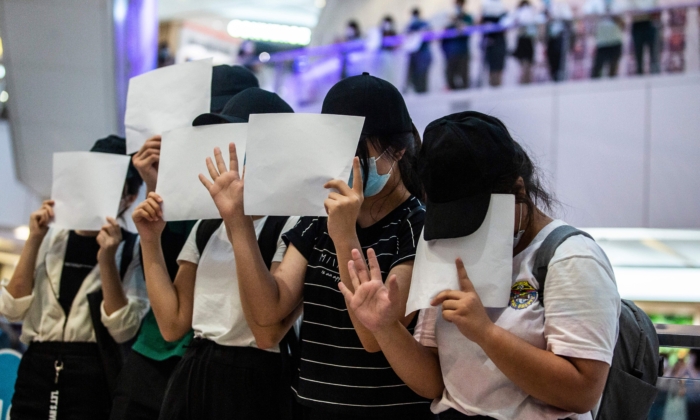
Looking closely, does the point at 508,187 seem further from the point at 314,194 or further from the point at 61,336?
the point at 61,336

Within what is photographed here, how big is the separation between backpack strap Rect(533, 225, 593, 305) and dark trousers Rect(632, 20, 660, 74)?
8649 mm

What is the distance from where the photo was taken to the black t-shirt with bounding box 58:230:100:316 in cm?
235

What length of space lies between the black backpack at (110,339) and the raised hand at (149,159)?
0.37 metres

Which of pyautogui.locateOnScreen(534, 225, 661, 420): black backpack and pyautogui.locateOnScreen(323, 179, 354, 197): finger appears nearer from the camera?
pyautogui.locateOnScreen(534, 225, 661, 420): black backpack

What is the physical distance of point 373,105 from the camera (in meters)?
1.54

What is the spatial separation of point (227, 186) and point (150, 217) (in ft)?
1.32

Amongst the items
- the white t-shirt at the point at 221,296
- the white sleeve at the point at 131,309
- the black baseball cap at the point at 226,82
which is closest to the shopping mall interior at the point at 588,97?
the black baseball cap at the point at 226,82

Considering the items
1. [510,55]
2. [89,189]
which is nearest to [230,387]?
[89,189]

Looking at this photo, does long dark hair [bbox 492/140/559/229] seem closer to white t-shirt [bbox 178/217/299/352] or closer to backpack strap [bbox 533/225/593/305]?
backpack strap [bbox 533/225/593/305]

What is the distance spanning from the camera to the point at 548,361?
117 centimetres

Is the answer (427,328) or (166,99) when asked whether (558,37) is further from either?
(427,328)

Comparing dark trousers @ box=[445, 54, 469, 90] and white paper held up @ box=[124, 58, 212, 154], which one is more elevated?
dark trousers @ box=[445, 54, 469, 90]

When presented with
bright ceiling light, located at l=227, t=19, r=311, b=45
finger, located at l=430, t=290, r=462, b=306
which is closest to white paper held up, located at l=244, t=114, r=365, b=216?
finger, located at l=430, t=290, r=462, b=306

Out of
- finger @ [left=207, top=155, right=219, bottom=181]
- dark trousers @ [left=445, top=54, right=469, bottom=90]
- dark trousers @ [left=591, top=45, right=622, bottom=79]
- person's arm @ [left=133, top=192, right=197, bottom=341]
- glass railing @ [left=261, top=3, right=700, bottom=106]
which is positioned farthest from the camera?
dark trousers @ [left=445, top=54, right=469, bottom=90]
